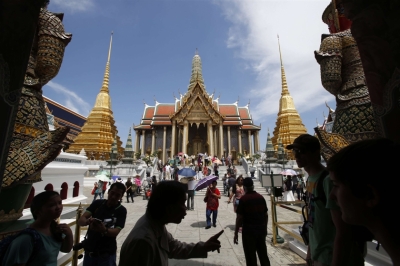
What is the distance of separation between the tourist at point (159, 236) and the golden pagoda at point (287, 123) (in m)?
21.9

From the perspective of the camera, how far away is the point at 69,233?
5.92ft

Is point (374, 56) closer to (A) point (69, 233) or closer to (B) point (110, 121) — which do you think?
(A) point (69, 233)

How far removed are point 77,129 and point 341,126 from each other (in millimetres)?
37301

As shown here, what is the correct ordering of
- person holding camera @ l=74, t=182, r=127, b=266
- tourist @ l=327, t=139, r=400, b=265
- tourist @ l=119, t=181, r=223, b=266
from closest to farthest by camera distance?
tourist @ l=327, t=139, r=400, b=265 → tourist @ l=119, t=181, r=223, b=266 → person holding camera @ l=74, t=182, r=127, b=266

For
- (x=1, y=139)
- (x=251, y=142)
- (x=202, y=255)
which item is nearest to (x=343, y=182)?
(x=202, y=255)

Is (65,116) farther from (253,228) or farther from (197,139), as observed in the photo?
(253,228)

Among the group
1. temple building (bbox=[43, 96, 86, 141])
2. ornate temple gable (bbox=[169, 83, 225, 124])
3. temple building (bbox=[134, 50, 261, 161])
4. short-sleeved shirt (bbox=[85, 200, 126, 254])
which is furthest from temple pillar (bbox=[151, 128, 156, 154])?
short-sleeved shirt (bbox=[85, 200, 126, 254])

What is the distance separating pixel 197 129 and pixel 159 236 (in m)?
27.0

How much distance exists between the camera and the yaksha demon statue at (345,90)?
317 centimetres

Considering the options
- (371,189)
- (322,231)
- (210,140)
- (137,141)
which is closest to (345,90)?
(322,231)

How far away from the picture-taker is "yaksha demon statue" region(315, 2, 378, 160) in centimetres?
317

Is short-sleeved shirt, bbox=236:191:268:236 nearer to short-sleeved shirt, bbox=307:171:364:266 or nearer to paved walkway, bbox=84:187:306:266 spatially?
paved walkway, bbox=84:187:306:266

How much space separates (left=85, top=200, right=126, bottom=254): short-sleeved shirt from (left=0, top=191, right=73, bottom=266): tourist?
0.38 metres

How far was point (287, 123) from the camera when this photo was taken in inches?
944
